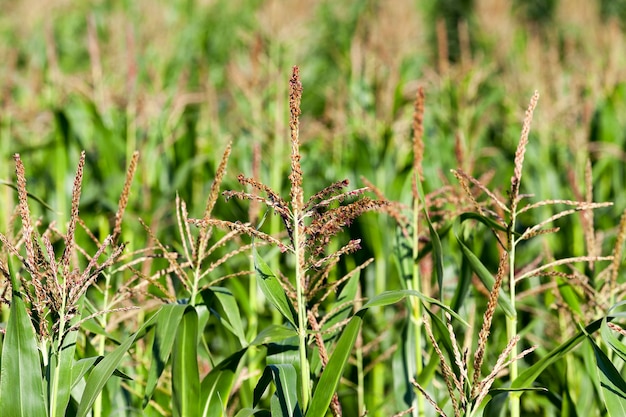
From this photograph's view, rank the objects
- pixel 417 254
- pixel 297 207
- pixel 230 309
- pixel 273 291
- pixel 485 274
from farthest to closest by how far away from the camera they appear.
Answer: pixel 417 254 < pixel 230 309 < pixel 485 274 < pixel 273 291 < pixel 297 207

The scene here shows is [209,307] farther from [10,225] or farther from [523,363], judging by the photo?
[523,363]

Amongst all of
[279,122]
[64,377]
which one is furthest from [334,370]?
[279,122]

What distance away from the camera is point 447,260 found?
252cm

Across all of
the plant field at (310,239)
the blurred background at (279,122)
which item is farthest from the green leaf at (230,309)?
the blurred background at (279,122)

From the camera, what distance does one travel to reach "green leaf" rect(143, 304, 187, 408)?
152 cm

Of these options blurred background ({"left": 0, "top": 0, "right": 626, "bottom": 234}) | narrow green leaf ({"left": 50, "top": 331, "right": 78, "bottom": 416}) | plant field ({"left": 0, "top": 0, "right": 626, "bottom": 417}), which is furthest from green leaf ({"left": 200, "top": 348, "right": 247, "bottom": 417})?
blurred background ({"left": 0, "top": 0, "right": 626, "bottom": 234})

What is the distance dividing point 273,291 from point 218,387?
0.30 m

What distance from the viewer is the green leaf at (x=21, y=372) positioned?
1393mm

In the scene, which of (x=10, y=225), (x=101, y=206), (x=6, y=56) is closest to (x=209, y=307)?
(x=10, y=225)

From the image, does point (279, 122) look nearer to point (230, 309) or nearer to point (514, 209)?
point (230, 309)

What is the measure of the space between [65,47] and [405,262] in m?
7.91

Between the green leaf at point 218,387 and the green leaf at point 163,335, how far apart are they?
0.10 meters

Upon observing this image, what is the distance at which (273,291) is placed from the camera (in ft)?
4.88

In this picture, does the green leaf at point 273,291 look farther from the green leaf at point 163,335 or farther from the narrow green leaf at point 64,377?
the narrow green leaf at point 64,377
